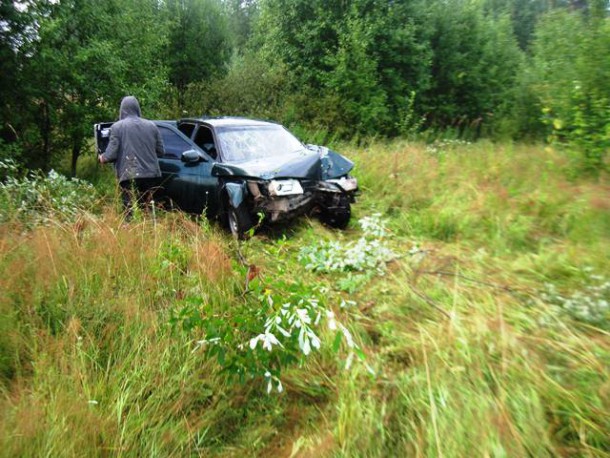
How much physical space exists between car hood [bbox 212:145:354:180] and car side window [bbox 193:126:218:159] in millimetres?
425

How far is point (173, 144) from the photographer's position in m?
6.59

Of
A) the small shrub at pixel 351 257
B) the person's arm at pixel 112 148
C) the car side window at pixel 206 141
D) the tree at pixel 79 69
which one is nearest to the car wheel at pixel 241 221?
the car side window at pixel 206 141

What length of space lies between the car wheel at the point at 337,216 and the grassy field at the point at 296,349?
64.4 inches

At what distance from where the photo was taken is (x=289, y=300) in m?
2.56

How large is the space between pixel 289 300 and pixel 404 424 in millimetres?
908

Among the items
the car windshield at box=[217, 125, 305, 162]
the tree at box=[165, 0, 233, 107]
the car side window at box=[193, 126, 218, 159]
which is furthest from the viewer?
the tree at box=[165, 0, 233, 107]

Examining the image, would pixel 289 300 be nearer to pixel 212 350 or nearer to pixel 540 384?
pixel 212 350

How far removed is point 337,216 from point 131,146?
9.27ft

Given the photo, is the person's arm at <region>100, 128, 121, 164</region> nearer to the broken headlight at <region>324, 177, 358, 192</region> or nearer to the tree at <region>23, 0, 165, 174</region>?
the broken headlight at <region>324, 177, 358, 192</region>

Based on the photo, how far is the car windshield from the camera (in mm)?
5891

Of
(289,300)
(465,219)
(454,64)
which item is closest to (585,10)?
(465,219)

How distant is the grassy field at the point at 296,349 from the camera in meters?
2.23

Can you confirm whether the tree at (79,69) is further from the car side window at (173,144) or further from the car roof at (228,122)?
the car roof at (228,122)

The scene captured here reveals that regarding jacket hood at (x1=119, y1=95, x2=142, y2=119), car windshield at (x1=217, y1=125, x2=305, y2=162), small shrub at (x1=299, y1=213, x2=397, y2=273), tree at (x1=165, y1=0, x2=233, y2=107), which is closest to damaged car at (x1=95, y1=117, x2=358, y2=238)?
car windshield at (x1=217, y1=125, x2=305, y2=162)
